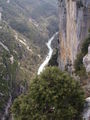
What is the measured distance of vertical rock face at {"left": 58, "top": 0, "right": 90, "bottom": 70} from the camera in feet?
212

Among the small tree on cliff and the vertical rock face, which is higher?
the vertical rock face

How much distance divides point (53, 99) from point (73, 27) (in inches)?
1482

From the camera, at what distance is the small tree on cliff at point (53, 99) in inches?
1452

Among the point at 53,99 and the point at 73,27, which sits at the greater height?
the point at 73,27

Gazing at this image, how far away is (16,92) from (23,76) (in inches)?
868

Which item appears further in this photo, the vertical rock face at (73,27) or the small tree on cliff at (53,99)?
the vertical rock face at (73,27)

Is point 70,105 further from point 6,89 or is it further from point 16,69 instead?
point 16,69

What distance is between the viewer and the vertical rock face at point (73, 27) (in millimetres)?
64688

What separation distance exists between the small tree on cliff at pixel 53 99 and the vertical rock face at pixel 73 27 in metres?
27.9

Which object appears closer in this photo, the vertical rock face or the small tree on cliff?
the small tree on cliff

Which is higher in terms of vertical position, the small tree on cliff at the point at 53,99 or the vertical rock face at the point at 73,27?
the vertical rock face at the point at 73,27

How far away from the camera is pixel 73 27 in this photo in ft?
237

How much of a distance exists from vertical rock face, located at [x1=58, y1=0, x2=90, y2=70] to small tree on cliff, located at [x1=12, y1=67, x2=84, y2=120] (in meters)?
27.9

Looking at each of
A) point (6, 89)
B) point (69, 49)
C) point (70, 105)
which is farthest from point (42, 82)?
point (6, 89)
